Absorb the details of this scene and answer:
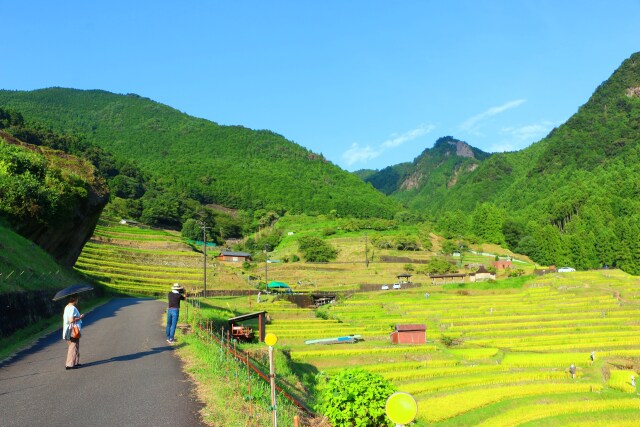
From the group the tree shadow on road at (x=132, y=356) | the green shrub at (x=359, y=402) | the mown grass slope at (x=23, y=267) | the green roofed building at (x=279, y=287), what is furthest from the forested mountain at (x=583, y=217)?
the green shrub at (x=359, y=402)

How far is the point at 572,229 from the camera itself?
130875 millimetres

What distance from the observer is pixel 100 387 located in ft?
31.3

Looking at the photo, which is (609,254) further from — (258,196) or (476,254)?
(258,196)

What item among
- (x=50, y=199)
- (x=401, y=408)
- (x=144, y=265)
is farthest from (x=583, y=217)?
(x=401, y=408)

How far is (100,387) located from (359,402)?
5.46m

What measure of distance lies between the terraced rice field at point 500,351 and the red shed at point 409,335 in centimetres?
86

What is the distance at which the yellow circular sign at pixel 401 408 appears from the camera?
4445 millimetres

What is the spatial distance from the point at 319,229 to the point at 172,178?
7304cm

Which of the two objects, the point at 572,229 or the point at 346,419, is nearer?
the point at 346,419

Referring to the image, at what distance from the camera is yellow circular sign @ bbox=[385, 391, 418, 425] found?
14.6 ft

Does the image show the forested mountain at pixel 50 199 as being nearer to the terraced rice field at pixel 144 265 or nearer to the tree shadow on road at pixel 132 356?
the terraced rice field at pixel 144 265

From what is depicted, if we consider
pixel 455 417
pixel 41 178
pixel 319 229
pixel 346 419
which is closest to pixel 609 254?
pixel 319 229

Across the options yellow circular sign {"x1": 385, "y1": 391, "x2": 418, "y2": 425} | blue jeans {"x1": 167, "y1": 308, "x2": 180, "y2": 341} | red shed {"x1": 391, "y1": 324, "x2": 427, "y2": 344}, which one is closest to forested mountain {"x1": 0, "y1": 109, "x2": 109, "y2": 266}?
blue jeans {"x1": 167, "y1": 308, "x2": 180, "y2": 341}

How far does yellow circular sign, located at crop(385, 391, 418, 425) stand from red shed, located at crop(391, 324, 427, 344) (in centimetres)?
3393
